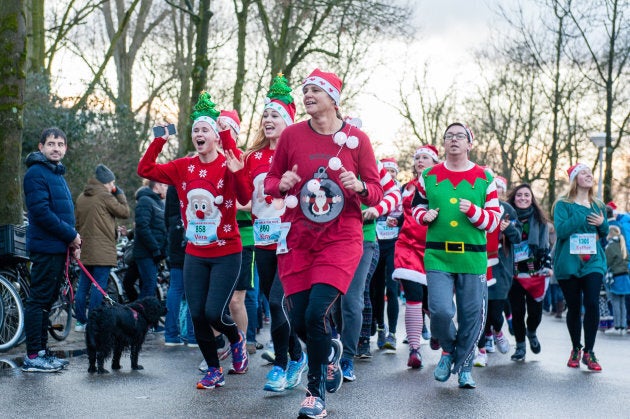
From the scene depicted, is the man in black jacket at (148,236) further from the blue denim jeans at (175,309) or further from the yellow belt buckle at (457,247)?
the yellow belt buckle at (457,247)

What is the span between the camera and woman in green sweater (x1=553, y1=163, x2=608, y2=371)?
9477 mm

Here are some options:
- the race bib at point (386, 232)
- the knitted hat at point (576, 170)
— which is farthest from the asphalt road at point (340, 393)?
the knitted hat at point (576, 170)

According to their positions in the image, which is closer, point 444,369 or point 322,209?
point 322,209

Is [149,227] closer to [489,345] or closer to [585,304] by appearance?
[489,345]

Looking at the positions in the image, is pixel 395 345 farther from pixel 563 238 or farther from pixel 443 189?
pixel 443 189

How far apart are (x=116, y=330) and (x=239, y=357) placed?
1.25 m

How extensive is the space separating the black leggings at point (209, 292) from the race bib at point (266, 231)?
379 mm

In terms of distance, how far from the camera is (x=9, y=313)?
30.7 feet

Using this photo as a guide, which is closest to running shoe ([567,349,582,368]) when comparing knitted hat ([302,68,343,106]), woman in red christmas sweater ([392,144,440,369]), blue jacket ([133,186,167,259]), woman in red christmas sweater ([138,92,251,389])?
woman in red christmas sweater ([392,144,440,369])

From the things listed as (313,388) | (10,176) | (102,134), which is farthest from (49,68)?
(313,388)

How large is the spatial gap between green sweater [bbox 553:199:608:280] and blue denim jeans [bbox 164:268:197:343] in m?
4.07

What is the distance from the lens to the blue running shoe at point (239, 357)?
812cm

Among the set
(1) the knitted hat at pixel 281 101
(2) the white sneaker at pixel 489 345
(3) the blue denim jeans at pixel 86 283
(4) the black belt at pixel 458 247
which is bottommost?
(2) the white sneaker at pixel 489 345

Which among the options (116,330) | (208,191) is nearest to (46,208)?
(116,330)
